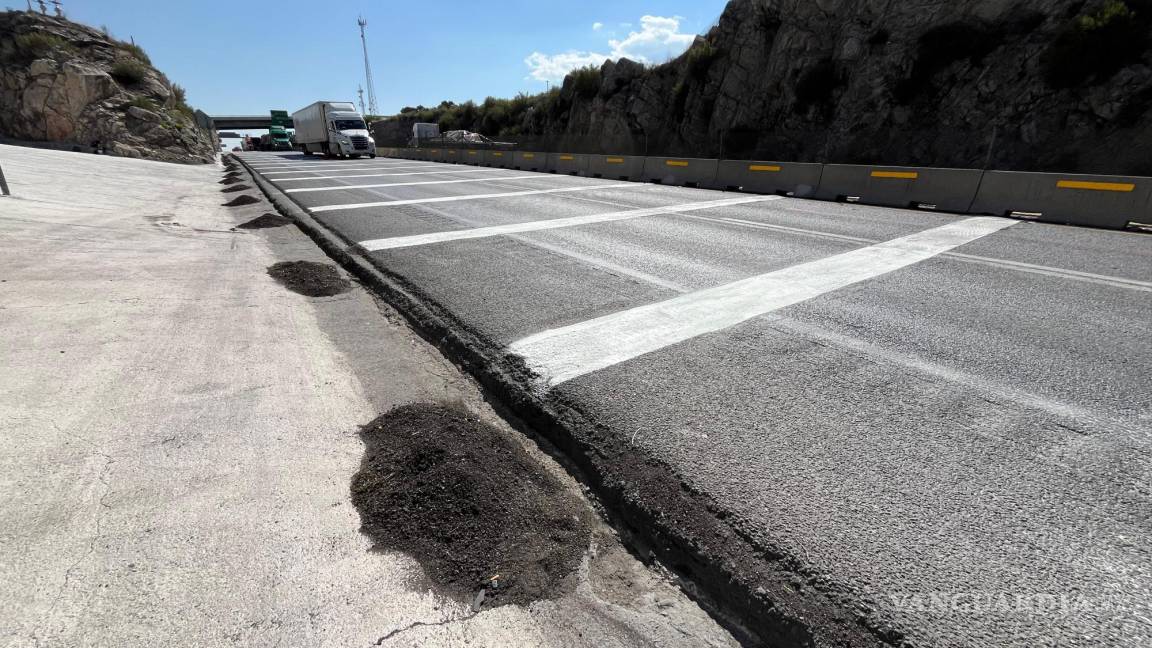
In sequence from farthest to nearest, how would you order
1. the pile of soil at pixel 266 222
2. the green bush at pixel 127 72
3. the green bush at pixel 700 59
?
the green bush at pixel 700 59 < the green bush at pixel 127 72 < the pile of soil at pixel 266 222

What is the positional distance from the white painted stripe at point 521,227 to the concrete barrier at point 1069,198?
460 cm

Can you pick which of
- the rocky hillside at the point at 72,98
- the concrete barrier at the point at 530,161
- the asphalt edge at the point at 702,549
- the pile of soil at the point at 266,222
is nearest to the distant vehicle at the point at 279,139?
the rocky hillside at the point at 72,98

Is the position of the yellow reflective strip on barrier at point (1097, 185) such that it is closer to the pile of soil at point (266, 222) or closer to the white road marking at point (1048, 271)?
the white road marking at point (1048, 271)

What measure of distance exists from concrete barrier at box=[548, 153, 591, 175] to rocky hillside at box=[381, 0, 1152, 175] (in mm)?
6091

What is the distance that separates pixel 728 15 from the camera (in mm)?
27922

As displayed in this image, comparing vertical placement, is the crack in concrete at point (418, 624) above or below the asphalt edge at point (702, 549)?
below

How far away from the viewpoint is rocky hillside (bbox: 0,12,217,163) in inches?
989

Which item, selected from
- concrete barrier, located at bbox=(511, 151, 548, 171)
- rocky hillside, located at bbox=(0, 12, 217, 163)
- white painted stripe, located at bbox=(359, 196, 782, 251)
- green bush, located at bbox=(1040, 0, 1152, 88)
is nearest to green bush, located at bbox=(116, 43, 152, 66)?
rocky hillside, located at bbox=(0, 12, 217, 163)

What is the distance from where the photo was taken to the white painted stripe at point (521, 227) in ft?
24.1

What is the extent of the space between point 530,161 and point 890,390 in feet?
78.9

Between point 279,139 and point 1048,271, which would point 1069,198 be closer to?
point 1048,271

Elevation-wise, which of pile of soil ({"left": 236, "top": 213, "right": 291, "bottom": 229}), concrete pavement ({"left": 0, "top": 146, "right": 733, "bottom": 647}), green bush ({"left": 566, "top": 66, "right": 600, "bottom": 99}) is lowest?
concrete pavement ({"left": 0, "top": 146, "right": 733, "bottom": 647})

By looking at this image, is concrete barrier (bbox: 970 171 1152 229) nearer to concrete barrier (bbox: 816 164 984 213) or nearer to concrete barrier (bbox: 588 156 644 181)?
concrete barrier (bbox: 816 164 984 213)

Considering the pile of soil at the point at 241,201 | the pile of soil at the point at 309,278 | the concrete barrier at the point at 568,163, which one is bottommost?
the pile of soil at the point at 309,278
